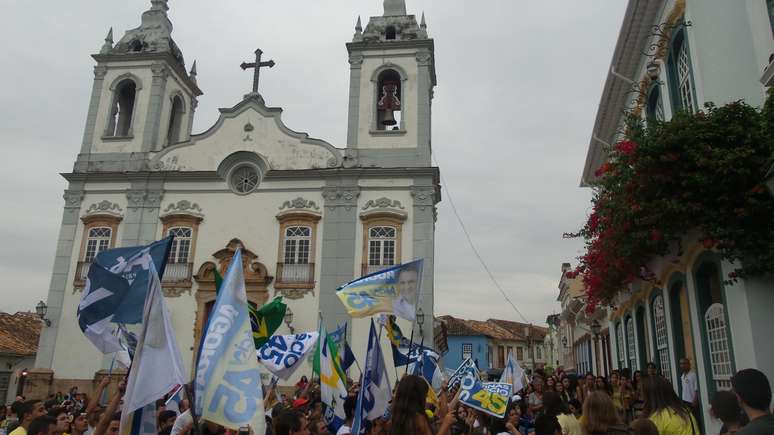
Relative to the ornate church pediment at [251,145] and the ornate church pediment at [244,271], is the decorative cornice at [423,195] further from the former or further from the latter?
the ornate church pediment at [244,271]

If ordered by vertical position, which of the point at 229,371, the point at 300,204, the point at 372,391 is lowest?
the point at 372,391

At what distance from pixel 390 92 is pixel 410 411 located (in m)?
20.4

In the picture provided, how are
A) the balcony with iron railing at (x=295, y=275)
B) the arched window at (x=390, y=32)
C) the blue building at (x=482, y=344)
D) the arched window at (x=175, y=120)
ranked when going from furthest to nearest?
the blue building at (x=482, y=344), the arched window at (x=175, y=120), the arched window at (x=390, y=32), the balcony with iron railing at (x=295, y=275)

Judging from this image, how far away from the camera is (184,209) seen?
22.7 m

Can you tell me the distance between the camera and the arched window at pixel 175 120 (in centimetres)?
2709

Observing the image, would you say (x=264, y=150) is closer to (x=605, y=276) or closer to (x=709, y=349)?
(x=605, y=276)

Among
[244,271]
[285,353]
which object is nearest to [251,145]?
[244,271]

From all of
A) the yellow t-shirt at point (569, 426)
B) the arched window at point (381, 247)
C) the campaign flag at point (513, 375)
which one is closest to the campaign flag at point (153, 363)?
the yellow t-shirt at point (569, 426)

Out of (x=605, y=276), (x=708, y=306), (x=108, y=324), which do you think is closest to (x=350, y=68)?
(x=605, y=276)

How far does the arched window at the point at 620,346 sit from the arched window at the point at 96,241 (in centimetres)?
1859

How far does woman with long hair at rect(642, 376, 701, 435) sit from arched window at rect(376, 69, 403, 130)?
18.7 m

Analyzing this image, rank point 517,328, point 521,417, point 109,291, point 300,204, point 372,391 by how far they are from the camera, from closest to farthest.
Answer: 1. point 109,291
2. point 372,391
3. point 521,417
4. point 300,204
5. point 517,328

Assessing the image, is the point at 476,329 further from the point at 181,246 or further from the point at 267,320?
the point at 267,320

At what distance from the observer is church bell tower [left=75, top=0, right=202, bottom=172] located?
24.2 m
